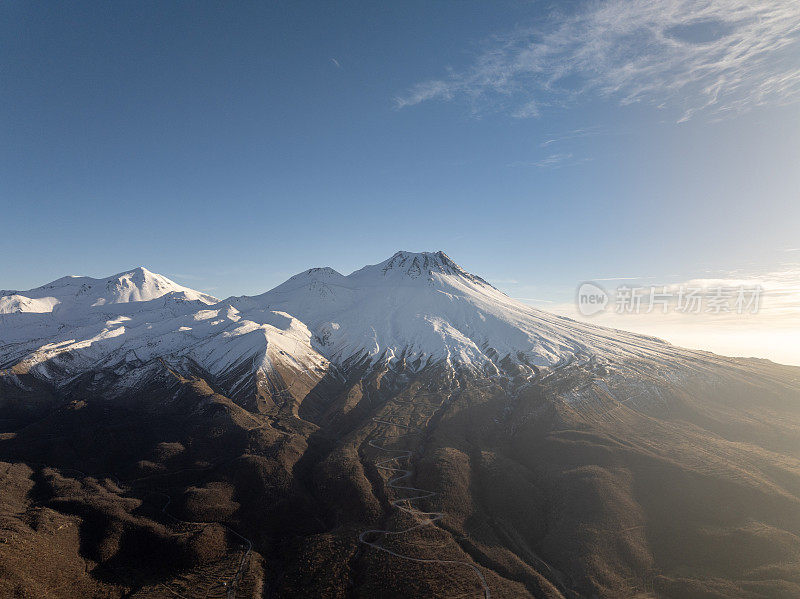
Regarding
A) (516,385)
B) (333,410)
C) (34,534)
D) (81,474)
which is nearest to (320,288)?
(333,410)

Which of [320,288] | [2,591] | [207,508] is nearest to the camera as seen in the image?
[2,591]

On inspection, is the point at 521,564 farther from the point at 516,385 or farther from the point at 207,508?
the point at 516,385

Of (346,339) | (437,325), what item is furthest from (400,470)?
(346,339)

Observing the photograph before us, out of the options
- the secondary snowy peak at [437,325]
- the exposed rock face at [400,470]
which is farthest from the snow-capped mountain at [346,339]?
the exposed rock face at [400,470]

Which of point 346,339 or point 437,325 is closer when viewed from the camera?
point 437,325

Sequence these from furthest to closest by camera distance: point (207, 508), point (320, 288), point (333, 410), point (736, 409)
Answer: point (320, 288) < point (333, 410) < point (736, 409) < point (207, 508)

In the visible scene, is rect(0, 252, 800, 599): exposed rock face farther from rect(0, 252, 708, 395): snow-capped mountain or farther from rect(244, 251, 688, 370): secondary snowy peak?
rect(244, 251, 688, 370): secondary snowy peak

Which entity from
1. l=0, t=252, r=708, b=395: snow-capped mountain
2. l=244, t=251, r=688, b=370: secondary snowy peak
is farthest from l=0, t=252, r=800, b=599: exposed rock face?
l=244, t=251, r=688, b=370: secondary snowy peak

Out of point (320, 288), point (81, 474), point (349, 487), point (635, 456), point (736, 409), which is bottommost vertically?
point (81, 474)

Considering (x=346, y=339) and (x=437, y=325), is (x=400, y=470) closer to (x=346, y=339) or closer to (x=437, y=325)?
(x=437, y=325)
